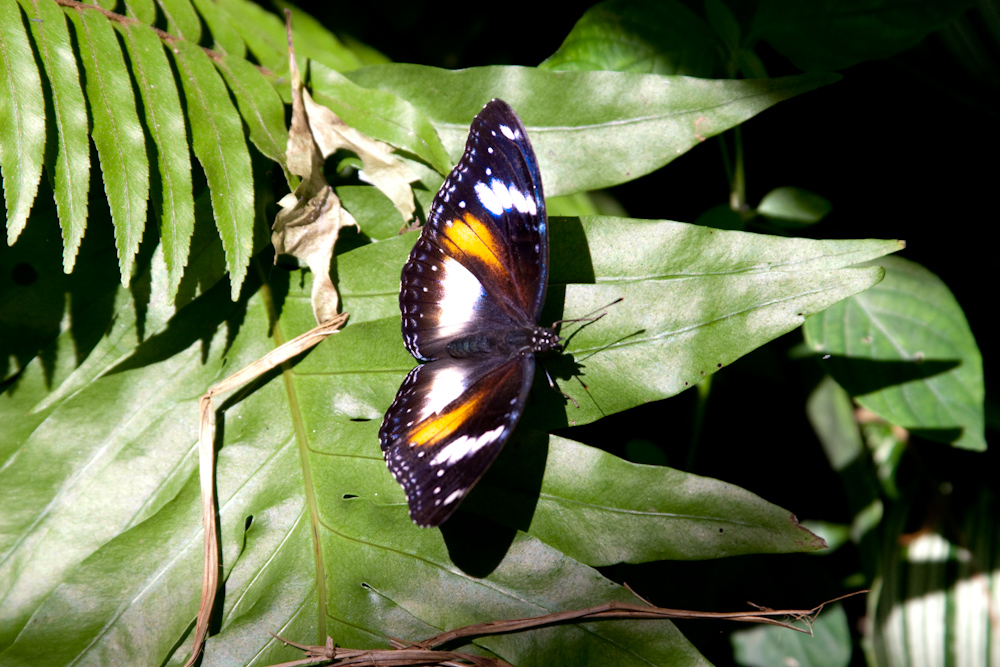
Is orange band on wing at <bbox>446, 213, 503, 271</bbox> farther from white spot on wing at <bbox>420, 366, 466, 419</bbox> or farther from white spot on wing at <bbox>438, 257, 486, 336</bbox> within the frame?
white spot on wing at <bbox>420, 366, 466, 419</bbox>

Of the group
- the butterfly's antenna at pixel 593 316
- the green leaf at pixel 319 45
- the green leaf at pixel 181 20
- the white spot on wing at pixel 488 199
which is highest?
the green leaf at pixel 181 20

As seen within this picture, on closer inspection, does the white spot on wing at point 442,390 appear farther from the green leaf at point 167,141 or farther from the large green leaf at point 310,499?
the green leaf at point 167,141

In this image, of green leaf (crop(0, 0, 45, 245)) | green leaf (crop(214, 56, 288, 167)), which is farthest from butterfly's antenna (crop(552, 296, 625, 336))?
green leaf (crop(0, 0, 45, 245))

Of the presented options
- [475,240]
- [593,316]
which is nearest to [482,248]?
[475,240]

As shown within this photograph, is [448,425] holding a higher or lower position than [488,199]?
lower

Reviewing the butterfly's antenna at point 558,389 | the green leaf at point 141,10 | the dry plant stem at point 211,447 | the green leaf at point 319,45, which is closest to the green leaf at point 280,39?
the green leaf at point 319,45

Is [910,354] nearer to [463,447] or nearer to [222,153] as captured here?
[463,447]

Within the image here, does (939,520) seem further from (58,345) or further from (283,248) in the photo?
(58,345)
